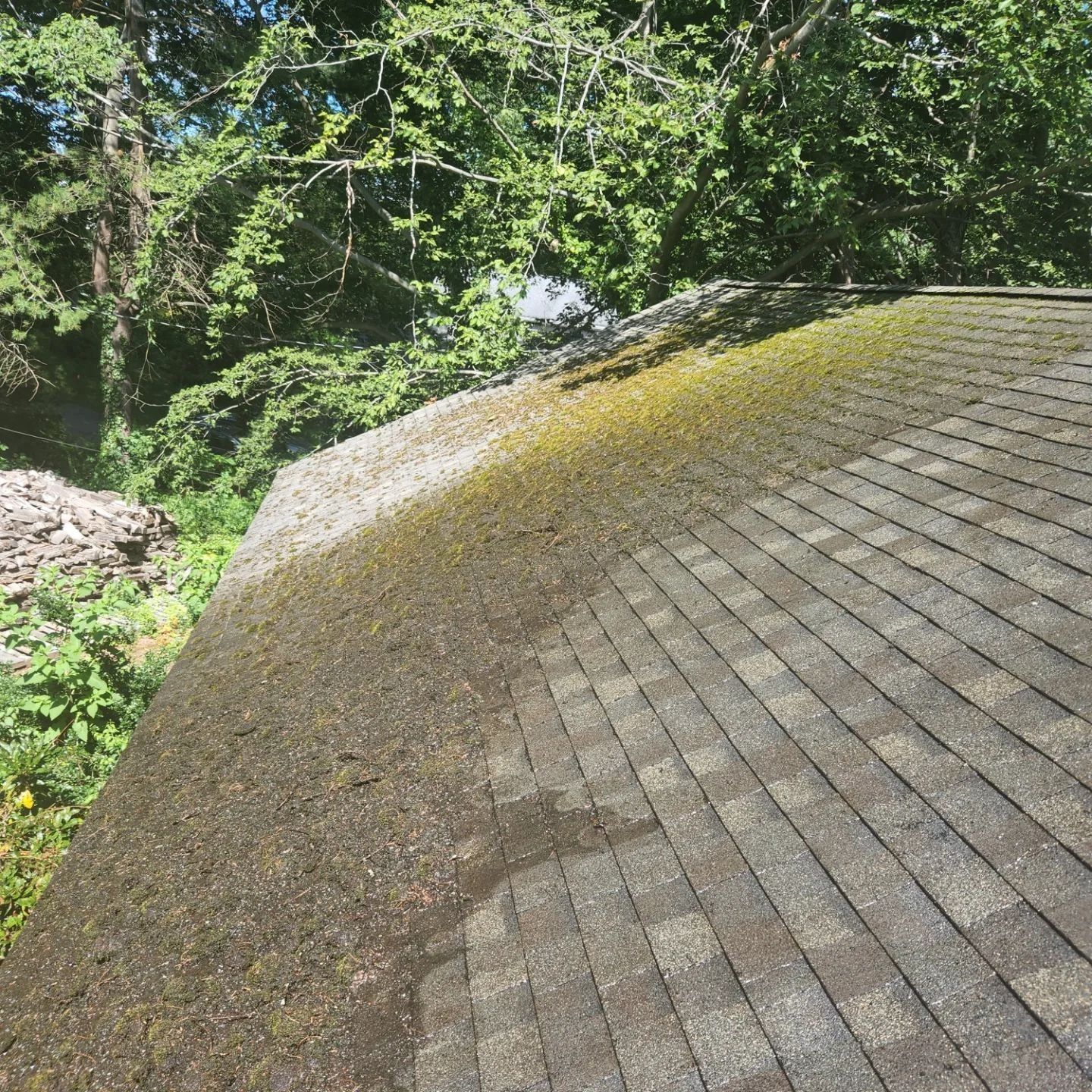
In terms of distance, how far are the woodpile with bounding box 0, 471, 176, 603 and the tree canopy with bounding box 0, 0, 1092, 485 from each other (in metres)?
2.68

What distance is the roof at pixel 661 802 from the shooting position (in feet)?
6.78

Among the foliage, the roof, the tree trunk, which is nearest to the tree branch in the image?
the roof

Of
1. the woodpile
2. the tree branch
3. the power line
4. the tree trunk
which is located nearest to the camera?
the tree branch

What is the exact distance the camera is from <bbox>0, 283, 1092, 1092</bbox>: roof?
6.78 feet

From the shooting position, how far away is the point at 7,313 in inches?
761

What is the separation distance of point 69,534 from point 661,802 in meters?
17.0

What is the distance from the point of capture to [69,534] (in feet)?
53.5

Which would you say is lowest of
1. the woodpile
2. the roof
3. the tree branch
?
the woodpile

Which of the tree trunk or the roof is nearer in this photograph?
the roof

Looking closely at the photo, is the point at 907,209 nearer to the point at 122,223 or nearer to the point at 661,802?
the point at 661,802

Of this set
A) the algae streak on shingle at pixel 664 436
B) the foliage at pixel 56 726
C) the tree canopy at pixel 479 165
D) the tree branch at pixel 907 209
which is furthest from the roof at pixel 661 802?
the tree branch at pixel 907 209

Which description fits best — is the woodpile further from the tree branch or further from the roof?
the tree branch

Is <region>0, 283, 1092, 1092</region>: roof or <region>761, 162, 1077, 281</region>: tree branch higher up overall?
<region>761, 162, 1077, 281</region>: tree branch

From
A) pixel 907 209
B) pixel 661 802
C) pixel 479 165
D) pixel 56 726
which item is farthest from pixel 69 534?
pixel 907 209
